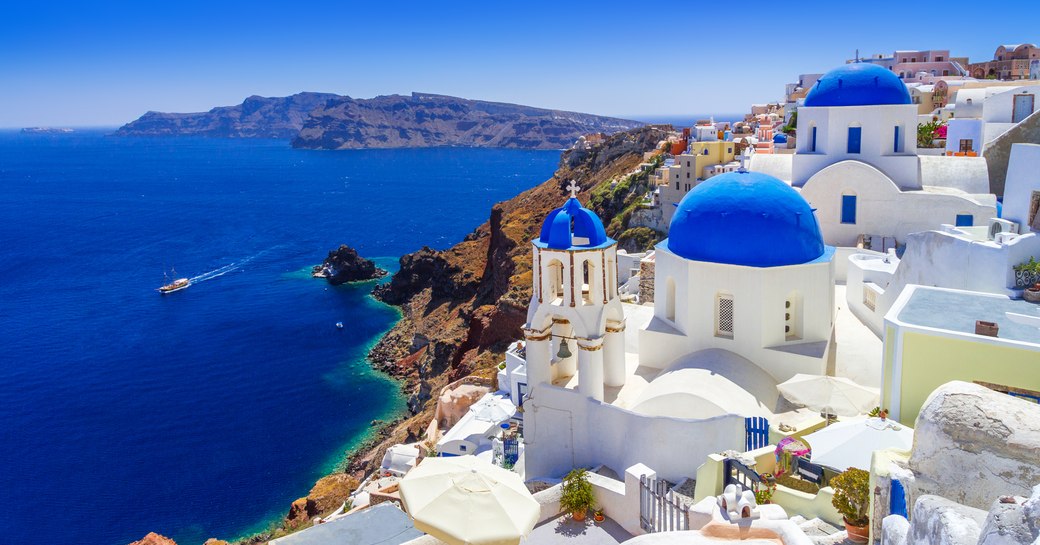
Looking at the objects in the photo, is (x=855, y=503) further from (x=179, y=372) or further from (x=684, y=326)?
(x=179, y=372)

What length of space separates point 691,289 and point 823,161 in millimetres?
11654

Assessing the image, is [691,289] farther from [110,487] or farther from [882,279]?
[110,487]

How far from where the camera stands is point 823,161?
1037 inches

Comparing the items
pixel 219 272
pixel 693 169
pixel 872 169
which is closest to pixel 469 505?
pixel 872 169

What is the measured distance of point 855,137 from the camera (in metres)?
26.0

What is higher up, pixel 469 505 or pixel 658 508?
pixel 469 505

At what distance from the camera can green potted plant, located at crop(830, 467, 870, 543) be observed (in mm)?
9117

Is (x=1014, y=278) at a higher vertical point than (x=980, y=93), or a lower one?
lower

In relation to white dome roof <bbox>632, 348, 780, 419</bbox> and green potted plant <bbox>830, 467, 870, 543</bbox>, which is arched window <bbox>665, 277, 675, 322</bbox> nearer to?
white dome roof <bbox>632, 348, 780, 419</bbox>

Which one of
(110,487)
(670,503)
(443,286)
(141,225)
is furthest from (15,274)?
(670,503)

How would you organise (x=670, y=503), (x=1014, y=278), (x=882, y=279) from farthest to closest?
(x=882, y=279)
(x=1014, y=278)
(x=670, y=503)

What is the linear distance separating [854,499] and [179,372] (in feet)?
166

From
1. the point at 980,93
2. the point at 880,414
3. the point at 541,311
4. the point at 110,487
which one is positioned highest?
the point at 980,93

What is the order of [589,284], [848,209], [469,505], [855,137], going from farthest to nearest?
[855,137], [848,209], [589,284], [469,505]
